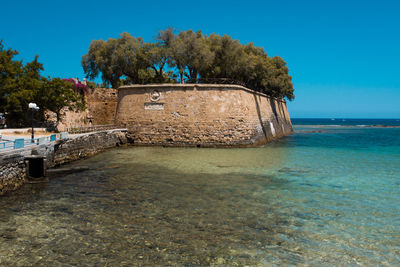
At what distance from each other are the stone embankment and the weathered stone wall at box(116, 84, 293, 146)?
2.24 metres

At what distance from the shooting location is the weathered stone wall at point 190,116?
867 inches

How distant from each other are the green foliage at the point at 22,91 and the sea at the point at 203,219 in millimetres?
10623

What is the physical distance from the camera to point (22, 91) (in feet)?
66.1

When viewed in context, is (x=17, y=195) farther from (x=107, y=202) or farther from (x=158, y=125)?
(x=158, y=125)

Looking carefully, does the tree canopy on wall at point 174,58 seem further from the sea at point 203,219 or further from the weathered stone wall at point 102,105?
the sea at point 203,219

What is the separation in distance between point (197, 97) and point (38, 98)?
11614mm

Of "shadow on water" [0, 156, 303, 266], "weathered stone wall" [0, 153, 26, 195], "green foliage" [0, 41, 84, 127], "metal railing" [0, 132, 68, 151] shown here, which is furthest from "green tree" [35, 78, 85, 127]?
"shadow on water" [0, 156, 303, 266]

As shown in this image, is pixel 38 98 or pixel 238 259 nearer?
pixel 238 259

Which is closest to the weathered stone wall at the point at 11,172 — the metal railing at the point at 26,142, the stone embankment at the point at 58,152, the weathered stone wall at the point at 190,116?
the stone embankment at the point at 58,152

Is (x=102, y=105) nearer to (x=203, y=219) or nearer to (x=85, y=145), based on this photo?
(x=85, y=145)

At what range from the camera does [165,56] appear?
2708 centimetres

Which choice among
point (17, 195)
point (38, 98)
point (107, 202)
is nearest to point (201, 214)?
point (107, 202)

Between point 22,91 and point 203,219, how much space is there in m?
18.5

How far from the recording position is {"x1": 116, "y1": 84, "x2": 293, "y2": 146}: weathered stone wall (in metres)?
22.0
